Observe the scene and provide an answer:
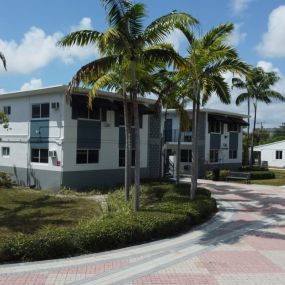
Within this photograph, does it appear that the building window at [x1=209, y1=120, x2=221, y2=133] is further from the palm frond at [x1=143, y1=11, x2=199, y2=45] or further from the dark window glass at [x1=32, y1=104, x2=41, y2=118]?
the palm frond at [x1=143, y1=11, x2=199, y2=45]

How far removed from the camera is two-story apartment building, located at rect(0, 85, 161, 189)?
23.8 metres

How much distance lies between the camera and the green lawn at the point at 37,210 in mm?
14195

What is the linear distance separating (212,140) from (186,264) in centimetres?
2810

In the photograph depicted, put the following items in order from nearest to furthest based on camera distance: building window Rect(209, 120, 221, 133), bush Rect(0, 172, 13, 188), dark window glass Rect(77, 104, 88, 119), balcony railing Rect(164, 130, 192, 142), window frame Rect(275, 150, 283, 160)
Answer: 1. dark window glass Rect(77, 104, 88, 119)
2. bush Rect(0, 172, 13, 188)
3. building window Rect(209, 120, 221, 133)
4. balcony railing Rect(164, 130, 192, 142)
5. window frame Rect(275, 150, 283, 160)

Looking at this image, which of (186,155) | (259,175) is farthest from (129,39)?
(186,155)

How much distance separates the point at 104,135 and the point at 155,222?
574 inches

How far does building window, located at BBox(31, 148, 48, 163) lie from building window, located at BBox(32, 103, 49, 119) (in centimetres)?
193

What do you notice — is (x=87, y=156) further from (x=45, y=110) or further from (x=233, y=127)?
(x=233, y=127)

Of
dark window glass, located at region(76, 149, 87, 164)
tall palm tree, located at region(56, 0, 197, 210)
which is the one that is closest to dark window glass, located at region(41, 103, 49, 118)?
dark window glass, located at region(76, 149, 87, 164)

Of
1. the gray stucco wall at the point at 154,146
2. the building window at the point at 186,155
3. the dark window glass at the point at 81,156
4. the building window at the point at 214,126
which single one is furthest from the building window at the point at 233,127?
the dark window glass at the point at 81,156

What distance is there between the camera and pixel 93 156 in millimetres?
25500

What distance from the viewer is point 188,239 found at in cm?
1189

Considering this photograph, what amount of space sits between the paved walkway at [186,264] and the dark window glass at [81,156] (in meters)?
11.9

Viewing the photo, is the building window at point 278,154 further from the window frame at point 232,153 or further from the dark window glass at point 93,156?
the dark window glass at point 93,156
